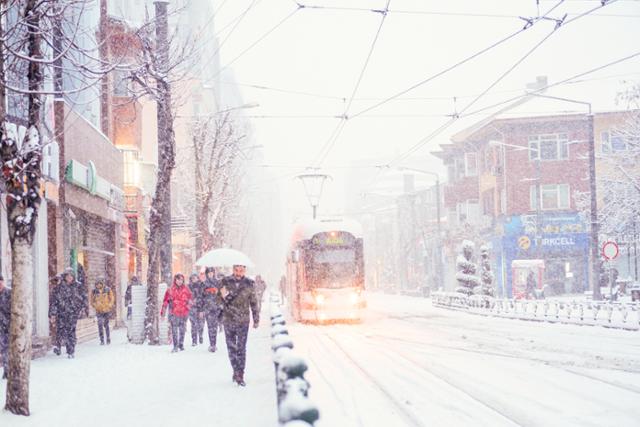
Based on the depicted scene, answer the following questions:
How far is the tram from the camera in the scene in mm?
28031

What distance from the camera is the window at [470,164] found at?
60406 millimetres

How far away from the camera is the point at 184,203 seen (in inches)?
2205

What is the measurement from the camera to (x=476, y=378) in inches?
497

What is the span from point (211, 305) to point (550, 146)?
38117mm

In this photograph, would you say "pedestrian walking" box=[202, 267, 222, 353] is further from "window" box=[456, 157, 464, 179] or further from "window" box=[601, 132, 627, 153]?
"window" box=[456, 157, 464, 179]

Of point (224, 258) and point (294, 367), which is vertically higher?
point (224, 258)

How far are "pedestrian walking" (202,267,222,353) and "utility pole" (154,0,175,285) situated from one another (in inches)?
57.8

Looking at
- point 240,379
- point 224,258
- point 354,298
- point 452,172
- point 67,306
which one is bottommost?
Result: point 240,379

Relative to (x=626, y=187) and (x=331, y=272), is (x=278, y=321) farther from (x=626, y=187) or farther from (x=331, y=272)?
(x=626, y=187)

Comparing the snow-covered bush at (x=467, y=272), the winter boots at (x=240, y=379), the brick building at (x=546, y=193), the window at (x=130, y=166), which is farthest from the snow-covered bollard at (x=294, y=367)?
the brick building at (x=546, y=193)

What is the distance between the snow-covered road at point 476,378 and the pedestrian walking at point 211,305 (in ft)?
6.25

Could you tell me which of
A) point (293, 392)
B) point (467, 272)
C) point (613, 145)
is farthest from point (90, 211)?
point (613, 145)

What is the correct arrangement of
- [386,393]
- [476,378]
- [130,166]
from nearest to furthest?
[386,393] < [476,378] < [130,166]

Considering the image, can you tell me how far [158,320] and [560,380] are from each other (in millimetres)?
11238
